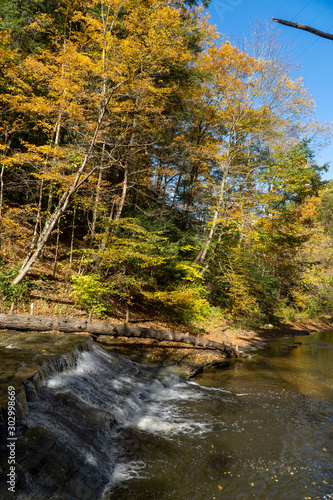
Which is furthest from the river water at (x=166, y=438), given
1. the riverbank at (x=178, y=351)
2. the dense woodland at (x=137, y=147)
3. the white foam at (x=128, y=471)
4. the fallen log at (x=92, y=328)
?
the dense woodland at (x=137, y=147)

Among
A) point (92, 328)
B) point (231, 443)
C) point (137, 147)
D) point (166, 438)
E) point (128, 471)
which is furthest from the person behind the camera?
point (137, 147)

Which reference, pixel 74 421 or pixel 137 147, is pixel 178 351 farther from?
pixel 137 147

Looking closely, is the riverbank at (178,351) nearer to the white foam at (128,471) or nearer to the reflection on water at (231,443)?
the reflection on water at (231,443)

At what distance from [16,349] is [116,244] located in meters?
5.74

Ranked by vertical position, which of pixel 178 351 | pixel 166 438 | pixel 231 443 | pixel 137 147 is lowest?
pixel 178 351

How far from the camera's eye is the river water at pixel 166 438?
395cm

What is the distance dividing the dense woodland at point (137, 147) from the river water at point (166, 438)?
14.9 feet

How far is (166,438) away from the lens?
17.7ft

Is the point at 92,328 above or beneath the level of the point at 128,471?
above

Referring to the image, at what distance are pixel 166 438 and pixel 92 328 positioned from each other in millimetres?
4963

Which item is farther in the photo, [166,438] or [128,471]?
[166,438]

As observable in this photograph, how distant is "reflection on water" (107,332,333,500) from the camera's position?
13.6ft

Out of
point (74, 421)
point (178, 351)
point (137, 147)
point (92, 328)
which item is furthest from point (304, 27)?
point (137, 147)

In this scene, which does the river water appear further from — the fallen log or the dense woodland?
the dense woodland
